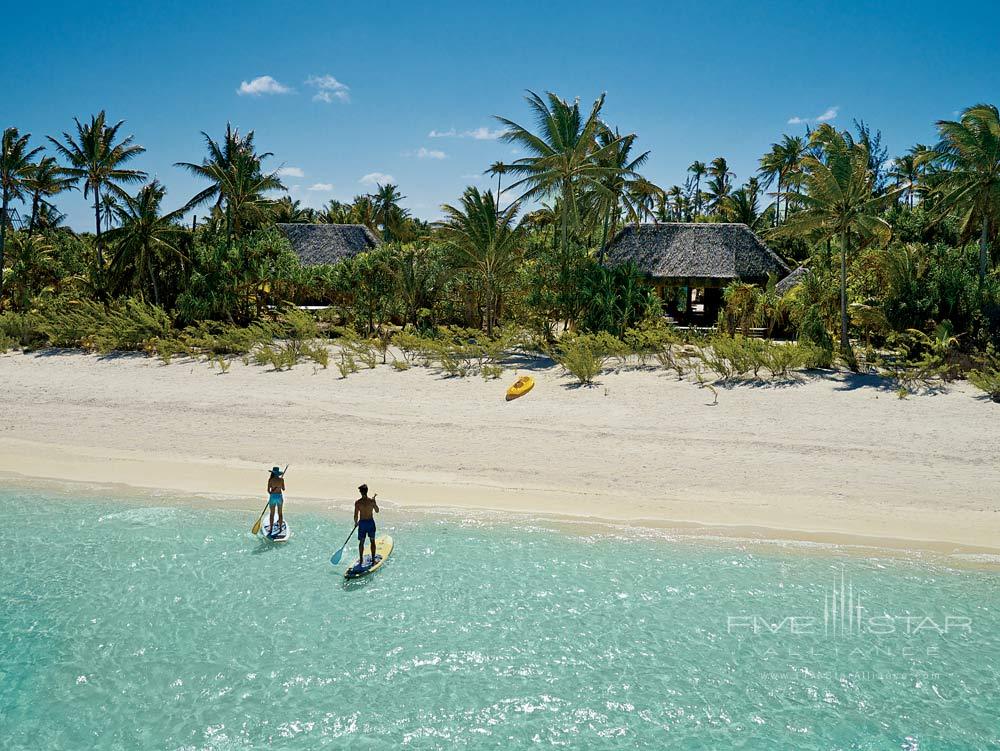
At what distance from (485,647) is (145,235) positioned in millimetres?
21547

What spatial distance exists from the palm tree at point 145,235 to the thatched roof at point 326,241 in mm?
9115

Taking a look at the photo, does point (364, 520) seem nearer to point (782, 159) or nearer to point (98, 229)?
point (98, 229)

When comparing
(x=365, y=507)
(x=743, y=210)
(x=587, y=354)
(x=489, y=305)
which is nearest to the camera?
(x=365, y=507)

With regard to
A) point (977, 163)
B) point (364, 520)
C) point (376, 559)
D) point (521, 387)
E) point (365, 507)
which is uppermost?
point (977, 163)

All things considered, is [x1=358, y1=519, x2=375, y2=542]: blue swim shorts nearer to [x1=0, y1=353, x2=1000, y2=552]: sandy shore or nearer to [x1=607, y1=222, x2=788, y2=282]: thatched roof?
[x1=0, y1=353, x2=1000, y2=552]: sandy shore

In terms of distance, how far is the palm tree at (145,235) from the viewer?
74.8 feet

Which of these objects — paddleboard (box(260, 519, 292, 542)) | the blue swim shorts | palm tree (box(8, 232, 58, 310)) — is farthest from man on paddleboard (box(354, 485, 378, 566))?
palm tree (box(8, 232, 58, 310))

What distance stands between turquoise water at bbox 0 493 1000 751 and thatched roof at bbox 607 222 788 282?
19067 millimetres

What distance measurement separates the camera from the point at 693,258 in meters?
26.3

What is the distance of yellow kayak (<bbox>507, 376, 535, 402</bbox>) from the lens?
14.9 m

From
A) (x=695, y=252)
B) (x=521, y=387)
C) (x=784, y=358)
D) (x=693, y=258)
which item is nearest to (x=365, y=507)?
(x=521, y=387)

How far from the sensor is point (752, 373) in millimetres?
15539

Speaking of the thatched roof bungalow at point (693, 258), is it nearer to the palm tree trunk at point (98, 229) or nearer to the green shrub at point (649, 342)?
the green shrub at point (649, 342)

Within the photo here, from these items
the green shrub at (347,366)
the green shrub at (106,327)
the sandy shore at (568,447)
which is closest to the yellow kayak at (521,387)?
the sandy shore at (568,447)
